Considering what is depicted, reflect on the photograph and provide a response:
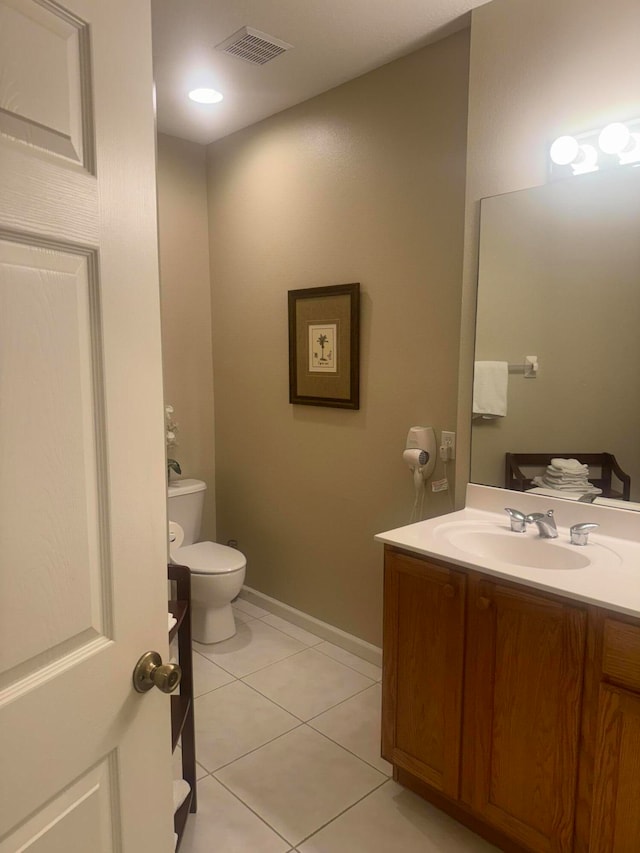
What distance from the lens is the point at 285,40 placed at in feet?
7.59

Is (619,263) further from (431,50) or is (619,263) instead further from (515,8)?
(431,50)

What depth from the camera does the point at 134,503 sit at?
924 mm

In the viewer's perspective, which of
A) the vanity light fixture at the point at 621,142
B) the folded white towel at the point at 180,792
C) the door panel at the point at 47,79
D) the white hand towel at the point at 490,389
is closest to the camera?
the door panel at the point at 47,79

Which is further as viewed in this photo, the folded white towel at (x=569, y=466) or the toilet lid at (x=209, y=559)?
the toilet lid at (x=209, y=559)

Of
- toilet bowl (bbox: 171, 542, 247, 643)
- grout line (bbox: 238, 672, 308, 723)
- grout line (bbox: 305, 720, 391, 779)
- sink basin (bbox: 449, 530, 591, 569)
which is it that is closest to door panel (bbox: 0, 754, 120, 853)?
sink basin (bbox: 449, 530, 591, 569)

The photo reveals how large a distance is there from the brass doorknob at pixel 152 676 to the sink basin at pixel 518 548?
1.03 meters

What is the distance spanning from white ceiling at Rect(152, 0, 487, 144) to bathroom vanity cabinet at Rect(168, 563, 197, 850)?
6.57ft

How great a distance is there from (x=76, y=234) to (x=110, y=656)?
63 centimetres

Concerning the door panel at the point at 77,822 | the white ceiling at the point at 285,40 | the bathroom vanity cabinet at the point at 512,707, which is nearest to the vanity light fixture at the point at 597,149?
the white ceiling at the point at 285,40

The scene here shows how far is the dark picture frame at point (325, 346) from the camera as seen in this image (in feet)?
9.20

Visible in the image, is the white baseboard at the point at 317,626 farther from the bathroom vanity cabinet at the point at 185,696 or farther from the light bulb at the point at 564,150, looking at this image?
the light bulb at the point at 564,150

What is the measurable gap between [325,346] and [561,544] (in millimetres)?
1503

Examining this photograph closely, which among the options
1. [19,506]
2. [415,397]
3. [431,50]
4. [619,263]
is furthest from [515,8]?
[19,506]

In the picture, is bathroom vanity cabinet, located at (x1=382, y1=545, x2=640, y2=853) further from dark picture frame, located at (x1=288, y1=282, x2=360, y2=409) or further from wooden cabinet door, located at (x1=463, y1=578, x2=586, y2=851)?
dark picture frame, located at (x1=288, y1=282, x2=360, y2=409)
